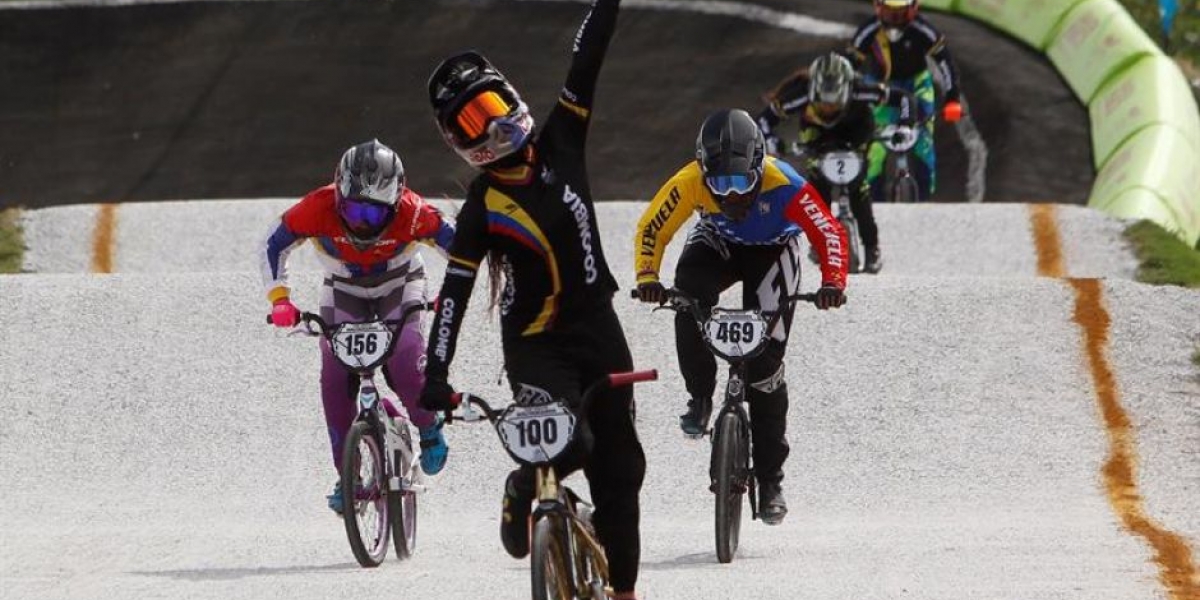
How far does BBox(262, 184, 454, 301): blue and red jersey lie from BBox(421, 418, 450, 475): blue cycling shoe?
0.79 meters

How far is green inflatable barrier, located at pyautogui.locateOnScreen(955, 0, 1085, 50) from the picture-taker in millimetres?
24281

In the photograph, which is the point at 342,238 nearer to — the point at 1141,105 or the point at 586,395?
the point at 586,395

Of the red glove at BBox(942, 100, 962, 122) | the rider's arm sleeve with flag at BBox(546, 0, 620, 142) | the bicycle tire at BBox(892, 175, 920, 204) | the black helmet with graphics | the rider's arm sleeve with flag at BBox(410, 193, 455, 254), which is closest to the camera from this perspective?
the rider's arm sleeve with flag at BBox(546, 0, 620, 142)

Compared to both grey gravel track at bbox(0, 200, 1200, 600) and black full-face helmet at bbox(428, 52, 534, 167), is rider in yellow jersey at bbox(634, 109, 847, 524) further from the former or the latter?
black full-face helmet at bbox(428, 52, 534, 167)

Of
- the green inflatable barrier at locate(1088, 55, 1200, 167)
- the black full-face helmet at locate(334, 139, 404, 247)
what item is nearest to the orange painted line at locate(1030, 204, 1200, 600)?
the green inflatable barrier at locate(1088, 55, 1200, 167)

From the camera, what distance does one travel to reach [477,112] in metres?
7.32

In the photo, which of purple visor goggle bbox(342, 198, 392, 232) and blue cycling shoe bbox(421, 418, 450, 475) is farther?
blue cycling shoe bbox(421, 418, 450, 475)

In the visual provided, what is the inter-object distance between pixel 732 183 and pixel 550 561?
309cm

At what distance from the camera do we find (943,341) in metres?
14.0

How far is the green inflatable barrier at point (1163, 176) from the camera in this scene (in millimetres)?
19328

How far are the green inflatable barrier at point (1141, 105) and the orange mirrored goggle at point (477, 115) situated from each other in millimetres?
14117

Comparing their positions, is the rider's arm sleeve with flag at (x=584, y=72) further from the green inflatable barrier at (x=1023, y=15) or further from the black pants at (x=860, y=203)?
the green inflatable barrier at (x=1023, y=15)

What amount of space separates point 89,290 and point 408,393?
17.6 ft

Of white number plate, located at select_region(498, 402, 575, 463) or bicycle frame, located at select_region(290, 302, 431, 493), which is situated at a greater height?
white number plate, located at select_region(498, 402, 575, 463)
